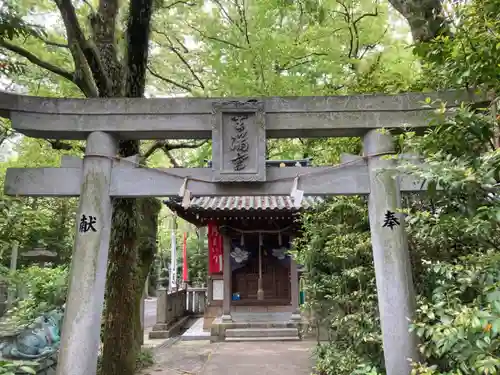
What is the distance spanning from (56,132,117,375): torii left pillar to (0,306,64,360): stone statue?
2.10 metres

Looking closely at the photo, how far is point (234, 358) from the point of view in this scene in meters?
9.16

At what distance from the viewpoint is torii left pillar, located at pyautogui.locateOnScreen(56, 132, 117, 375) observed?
4238 mm

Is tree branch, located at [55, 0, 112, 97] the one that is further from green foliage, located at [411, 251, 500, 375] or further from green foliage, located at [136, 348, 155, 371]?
green foliage, located at [411, 251, 500, 375]

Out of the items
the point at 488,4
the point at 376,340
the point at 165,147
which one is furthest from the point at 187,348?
the point at 488,4

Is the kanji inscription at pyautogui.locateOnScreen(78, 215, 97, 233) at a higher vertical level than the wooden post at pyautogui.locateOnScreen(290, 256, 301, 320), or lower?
higher

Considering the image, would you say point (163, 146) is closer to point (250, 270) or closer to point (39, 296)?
point (39, 296)

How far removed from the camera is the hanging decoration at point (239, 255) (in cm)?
1293

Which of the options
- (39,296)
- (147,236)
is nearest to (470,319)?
(147,236)

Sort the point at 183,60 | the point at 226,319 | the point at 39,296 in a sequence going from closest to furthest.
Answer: the point at 39,296 < the point at 183,60 < the point at 226,319

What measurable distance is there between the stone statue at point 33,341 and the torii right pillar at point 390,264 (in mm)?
5014

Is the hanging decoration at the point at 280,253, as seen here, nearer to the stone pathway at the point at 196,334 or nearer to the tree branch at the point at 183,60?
the stone pathway at the point at 196,334

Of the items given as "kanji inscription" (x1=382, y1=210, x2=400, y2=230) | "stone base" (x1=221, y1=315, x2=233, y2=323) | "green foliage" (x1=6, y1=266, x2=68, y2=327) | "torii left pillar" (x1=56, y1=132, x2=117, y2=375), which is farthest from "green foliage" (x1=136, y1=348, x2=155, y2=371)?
"kanji inscription" (x1=382, y1=210, x2=400, y2=230)

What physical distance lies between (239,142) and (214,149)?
309mm

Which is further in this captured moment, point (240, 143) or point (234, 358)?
point (234, 358)
